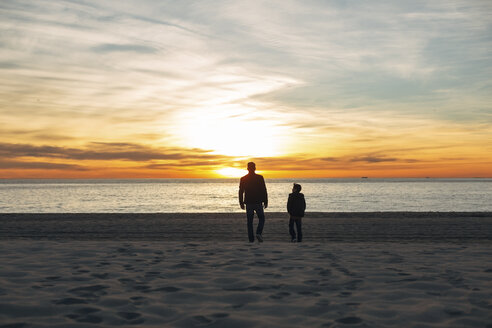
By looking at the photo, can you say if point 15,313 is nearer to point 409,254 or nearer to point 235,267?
point 235,267

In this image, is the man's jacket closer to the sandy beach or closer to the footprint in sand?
the sandy beach

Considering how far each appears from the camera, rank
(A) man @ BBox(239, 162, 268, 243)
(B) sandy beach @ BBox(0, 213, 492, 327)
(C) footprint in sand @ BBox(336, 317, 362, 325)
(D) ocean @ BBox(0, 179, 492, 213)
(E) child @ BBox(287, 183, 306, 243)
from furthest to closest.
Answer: (D) ocean @ BBox(0, 179, 492, 213) → (E) child @ BBox(287, 183, 306, 243) → (A) man @ BBox(239, 162, 268, 243) → (B) sandy beach @ BBox(0, 213, 492, 327) → (C) footprint in sand @ BBox(336, 317, 362, 325)

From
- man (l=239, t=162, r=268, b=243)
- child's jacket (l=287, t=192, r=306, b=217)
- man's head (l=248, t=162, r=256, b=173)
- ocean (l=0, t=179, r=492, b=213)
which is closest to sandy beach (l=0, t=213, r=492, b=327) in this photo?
man (l=239, t=162, r=268, b=243)

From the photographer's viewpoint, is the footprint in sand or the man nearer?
the footprint in sand

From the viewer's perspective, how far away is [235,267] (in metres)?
8.29

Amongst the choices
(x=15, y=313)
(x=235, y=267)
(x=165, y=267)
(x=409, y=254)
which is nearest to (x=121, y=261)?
(x=165, y=267)

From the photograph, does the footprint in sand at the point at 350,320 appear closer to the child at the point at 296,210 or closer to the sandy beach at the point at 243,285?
the sandy beach at the point at 243,285

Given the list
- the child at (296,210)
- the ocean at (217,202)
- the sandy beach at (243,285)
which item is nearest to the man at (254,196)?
the sandy beach at (243,285)

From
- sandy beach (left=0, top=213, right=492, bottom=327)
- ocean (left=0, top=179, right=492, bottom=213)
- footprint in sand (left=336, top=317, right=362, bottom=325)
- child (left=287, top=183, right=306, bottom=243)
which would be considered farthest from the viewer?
ocean (left=0, top=179, right=492, bottom=213)

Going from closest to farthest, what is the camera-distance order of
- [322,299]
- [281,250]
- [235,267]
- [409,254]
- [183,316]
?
[183,316] < [322,299] < [235,267] < [409,254] < [281,250]

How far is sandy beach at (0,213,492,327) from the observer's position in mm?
5180

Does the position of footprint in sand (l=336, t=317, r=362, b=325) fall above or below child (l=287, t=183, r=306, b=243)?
below

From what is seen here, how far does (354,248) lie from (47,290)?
7211mm

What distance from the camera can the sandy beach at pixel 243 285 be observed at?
5.18 metres
